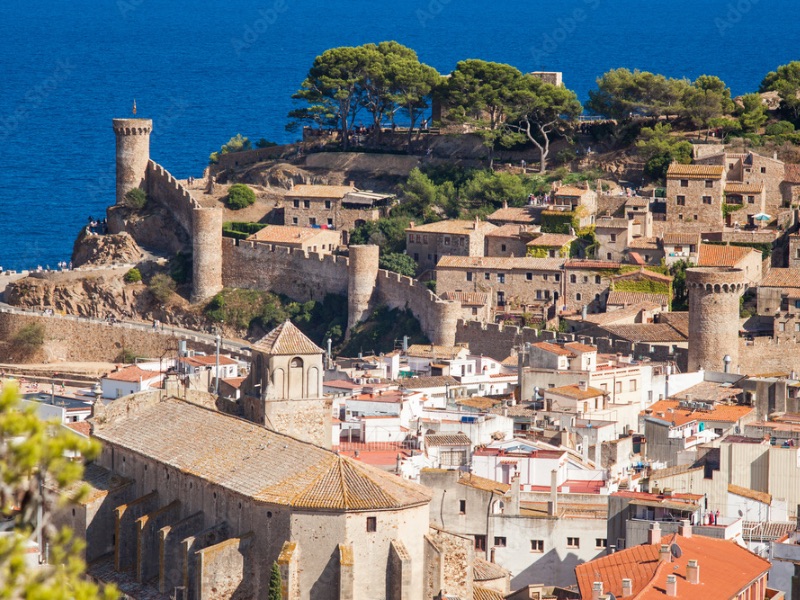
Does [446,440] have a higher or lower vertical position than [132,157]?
lower

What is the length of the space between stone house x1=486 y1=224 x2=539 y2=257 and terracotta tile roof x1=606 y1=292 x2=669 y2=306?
447cm

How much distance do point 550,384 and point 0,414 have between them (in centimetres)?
3039

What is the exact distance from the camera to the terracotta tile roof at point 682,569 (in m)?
26.8

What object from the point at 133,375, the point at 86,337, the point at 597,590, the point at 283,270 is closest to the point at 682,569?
the point at 597,590

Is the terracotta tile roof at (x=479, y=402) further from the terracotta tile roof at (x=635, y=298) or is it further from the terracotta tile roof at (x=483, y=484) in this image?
the terracotta tile roof at (x=635, y=298)

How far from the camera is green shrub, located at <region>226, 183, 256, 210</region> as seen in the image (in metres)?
64.5

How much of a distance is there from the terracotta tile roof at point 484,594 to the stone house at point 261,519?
4.09 ft

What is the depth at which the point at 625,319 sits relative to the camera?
50844 millimetres

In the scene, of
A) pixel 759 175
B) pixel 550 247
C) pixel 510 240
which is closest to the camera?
pixel 550 247

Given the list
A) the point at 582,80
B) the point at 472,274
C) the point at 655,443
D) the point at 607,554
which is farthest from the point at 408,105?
the point at 582,80

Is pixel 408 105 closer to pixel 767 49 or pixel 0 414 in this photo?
pixel 0 414

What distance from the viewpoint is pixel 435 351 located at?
4938cm

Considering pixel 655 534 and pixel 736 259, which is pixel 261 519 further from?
pixel 736 259

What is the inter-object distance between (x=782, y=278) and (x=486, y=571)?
21530mm
